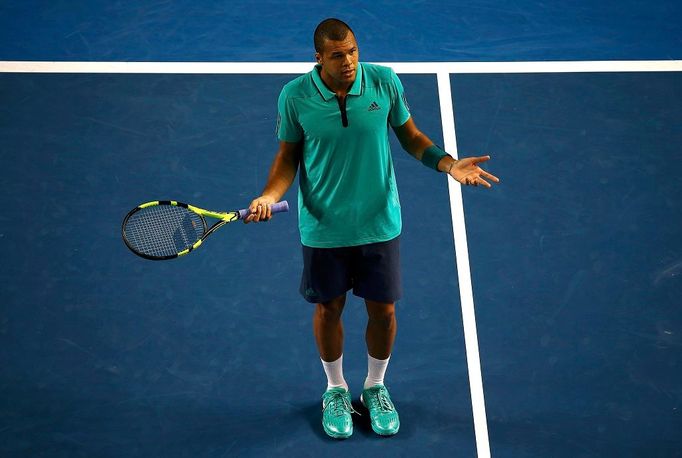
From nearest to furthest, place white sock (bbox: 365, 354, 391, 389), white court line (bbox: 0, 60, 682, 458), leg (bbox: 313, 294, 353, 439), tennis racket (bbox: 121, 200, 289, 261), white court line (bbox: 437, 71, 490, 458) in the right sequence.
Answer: tennis racket (bbox: 121, 200, 289, 261) → leg (bbox: 313, 294, 353, 439) → white sock (bbox: 365, 354, 391, 389) → white court line (bbox: 437, 71, 490, 458) → white court line (bbox: 0, 60, 682, 458)

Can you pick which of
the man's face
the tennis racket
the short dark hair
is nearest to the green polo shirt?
the man's face

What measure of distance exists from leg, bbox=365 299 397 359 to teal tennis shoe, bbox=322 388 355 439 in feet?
1.03

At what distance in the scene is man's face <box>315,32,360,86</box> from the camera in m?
4.18

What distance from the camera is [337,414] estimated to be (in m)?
5.25

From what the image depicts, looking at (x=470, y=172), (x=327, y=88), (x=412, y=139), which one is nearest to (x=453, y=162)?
(x=470, y=172)

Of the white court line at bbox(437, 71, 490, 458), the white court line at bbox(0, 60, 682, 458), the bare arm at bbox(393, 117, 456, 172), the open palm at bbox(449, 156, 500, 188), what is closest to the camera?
the open palm at bbox(449, 156, 500, 188)

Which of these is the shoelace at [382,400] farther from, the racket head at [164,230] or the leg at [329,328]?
the racket head at [164,230]

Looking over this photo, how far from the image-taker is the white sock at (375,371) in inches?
205

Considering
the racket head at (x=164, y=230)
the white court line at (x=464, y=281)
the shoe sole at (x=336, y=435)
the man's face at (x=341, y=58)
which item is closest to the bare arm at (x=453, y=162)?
the man's face at (x=341, y=58)

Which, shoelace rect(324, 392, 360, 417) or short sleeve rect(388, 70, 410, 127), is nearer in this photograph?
short sleeve rect(388, 70, 410, 127)

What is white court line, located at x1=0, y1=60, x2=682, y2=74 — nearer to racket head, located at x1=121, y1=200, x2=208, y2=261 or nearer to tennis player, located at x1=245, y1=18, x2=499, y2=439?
racket head, located at x1=121, y1=200, x2=208, y2=261

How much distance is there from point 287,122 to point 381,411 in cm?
177

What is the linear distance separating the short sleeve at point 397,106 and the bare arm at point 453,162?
5cm

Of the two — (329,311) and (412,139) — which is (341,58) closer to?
(412,139)
